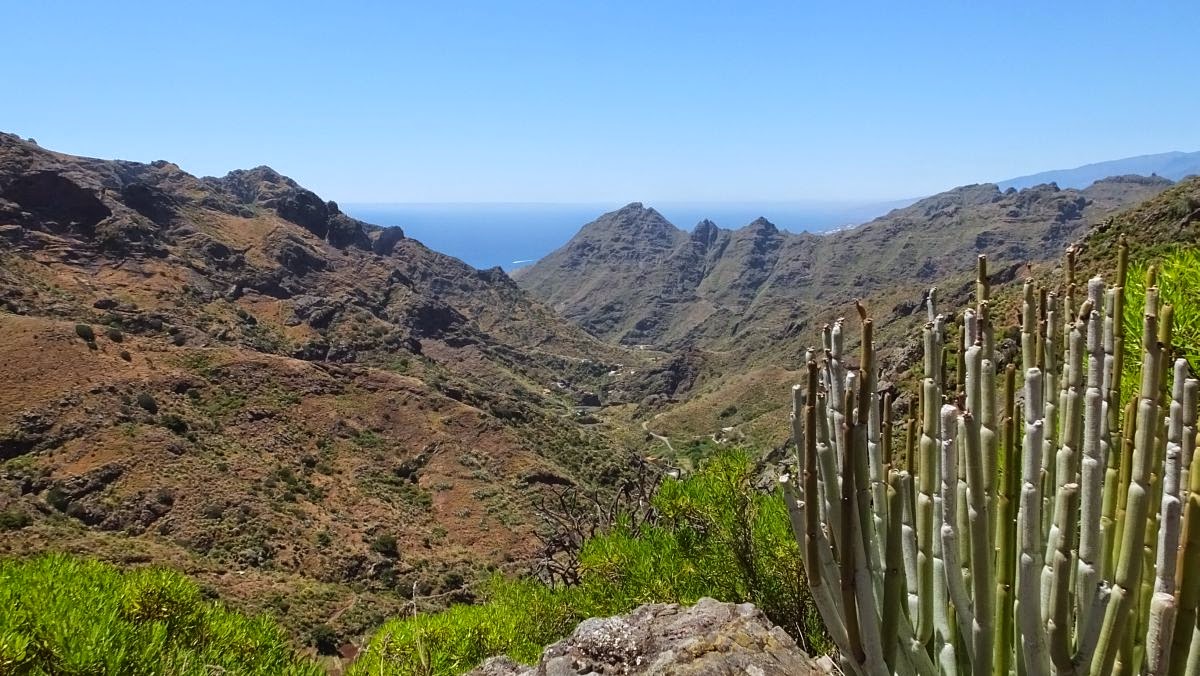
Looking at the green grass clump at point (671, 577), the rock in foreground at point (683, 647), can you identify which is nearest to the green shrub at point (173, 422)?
the green grass clump at point (671, 577)

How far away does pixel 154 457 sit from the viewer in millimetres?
35656

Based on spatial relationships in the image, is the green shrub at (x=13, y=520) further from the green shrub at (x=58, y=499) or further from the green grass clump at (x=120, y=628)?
the green grass clump at (x=120, y=628)

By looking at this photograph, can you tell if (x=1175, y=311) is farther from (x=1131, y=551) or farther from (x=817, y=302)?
(x=817, y=302)

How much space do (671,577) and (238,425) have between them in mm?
40218

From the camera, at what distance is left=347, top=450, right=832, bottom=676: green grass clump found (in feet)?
23.5

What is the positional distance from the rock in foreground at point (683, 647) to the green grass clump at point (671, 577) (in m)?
2.29

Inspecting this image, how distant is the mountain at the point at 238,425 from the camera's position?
3122 cm

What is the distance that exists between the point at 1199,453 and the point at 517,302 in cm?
13767

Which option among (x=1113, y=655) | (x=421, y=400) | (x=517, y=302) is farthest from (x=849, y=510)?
(x=517, y=302)

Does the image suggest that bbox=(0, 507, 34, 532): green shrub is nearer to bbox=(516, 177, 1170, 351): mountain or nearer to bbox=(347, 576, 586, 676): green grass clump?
bbox=(347, 576, 586, 676): green grass clump

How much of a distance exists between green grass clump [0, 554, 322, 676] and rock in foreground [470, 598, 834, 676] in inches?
86.0

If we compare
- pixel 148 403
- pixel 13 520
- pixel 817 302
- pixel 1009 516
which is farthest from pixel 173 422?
pixel 817 302

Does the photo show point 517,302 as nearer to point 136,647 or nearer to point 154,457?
point 154,457

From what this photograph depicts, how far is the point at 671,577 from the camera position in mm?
7461
